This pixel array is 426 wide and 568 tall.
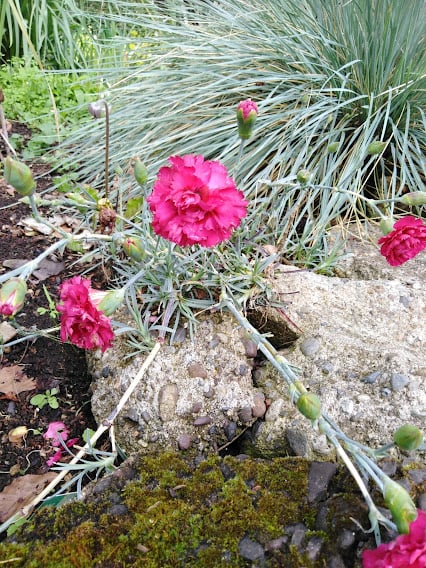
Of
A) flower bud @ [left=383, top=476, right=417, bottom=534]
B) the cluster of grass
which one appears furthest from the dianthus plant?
the cluster of grass

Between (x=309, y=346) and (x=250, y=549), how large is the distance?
544 millimetres

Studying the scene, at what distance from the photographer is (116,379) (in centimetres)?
122

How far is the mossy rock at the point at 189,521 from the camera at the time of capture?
78 centimetres

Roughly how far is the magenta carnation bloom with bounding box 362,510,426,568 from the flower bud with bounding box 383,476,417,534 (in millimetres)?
10

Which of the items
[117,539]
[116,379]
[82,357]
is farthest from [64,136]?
[117,539]

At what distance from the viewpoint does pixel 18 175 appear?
2.80ft

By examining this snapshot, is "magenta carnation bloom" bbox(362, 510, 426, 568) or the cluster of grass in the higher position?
the cluster of grass

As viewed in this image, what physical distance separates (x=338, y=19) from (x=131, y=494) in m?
1.80

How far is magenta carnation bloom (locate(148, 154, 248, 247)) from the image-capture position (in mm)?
899

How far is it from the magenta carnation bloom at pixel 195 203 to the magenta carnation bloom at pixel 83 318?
169 mm

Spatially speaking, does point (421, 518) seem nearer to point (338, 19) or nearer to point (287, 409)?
point (287, 409)

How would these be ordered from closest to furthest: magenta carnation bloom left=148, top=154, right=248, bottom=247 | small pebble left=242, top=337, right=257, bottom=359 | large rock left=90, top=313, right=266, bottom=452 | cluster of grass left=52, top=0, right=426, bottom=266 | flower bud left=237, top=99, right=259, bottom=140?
magenta carnation bloom left=148, top=154, right=248, bottom=247 < flower bud left=237, top=99, right=259, bottom=140 < large rock left=90, top=313, right=266, bottom=452 < small pebble left=242, top=337, right=257, bottom=359 < cluster of grass left=52, top=0, right=426, bottom=266

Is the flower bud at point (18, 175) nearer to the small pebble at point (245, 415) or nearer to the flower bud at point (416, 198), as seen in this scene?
the small pebble at point (245, 415)

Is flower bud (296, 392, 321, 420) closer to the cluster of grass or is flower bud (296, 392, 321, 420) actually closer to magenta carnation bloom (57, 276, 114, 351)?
magenta carnation bloom (57, 276, 114, 351)
